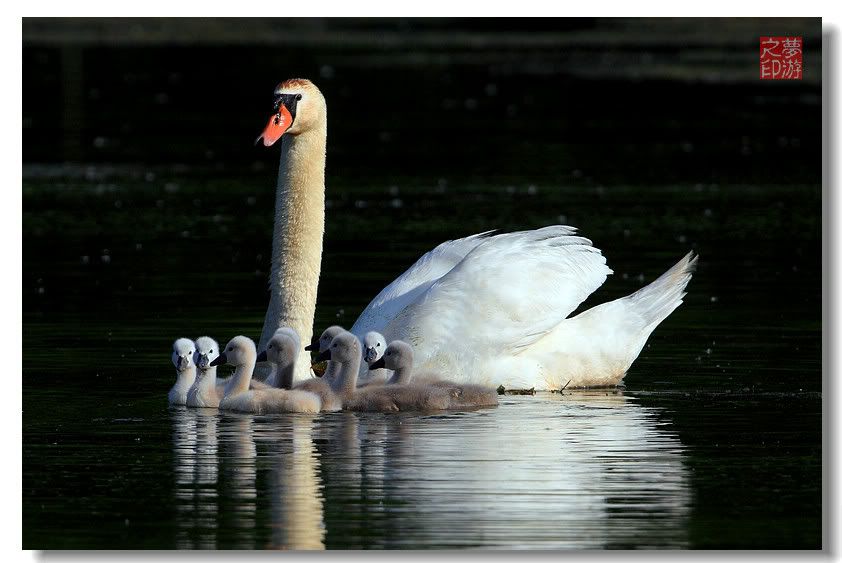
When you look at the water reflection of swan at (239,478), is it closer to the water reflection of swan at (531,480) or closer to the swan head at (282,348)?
the water reflection of swan at (531,480)

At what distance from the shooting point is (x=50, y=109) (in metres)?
38.0

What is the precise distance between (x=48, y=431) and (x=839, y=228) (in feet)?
16.4

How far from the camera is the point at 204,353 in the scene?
13.6 meters

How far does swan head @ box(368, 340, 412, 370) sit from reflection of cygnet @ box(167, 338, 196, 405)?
1.24 meters

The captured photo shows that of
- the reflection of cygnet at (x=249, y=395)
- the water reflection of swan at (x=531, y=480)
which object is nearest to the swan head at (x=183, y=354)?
the reflection of cygnet at (x=249, y=395)

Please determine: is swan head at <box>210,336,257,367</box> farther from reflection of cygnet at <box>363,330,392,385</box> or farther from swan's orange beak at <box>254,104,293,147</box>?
swan's orange beak at <box>254,104,293,147</box>

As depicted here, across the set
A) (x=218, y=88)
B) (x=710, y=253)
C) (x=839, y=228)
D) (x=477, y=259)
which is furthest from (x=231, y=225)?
(x=218, y=88)

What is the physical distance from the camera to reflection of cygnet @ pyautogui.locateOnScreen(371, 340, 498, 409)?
536 inches

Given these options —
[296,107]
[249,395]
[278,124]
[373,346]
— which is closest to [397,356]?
[373,346]

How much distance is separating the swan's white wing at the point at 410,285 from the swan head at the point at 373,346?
444mm

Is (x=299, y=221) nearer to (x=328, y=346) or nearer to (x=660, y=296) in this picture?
(x=328, y=346)

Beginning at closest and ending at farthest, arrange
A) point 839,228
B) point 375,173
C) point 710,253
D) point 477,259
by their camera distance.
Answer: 1. point 839,228
2. point 477,259
3. point 710,253
4. point 375,173

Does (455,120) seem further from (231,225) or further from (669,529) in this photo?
(669,529)

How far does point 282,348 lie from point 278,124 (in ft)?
5.31
